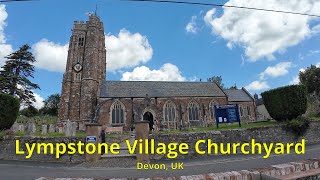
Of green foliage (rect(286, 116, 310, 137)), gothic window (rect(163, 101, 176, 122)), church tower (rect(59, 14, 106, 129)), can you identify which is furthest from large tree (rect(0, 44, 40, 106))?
green foliage (rect(286, 116, 310, 137))

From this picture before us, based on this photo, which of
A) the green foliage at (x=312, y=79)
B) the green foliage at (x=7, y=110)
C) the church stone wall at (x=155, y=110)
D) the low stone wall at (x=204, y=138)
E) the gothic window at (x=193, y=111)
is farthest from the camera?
the green foliage at (x=312, y=79)

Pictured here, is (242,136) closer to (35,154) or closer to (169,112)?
(35,154)

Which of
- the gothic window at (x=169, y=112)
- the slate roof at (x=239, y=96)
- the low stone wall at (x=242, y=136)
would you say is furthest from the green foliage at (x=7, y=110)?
the slate roof at (x=239, y=96)

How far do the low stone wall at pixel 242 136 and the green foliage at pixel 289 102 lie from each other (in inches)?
62.3

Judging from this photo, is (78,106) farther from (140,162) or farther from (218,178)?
(218,178)

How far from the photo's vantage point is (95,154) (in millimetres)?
13297

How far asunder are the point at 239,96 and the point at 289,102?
991 inches

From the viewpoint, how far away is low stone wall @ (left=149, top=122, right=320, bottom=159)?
14812 mm

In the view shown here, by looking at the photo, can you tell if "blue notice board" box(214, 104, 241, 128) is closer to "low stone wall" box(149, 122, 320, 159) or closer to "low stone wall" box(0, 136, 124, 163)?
"low stone wall" box(149, 122, 320, 159)

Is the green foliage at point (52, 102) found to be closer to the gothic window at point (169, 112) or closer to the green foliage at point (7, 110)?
the gothic window at point (169, 112)

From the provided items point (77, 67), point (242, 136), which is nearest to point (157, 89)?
point (77, 67)

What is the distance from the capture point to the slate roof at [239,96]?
1702 inches

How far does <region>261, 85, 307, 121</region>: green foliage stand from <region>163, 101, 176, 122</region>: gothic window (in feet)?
58.6

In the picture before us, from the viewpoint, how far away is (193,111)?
1492 inches
